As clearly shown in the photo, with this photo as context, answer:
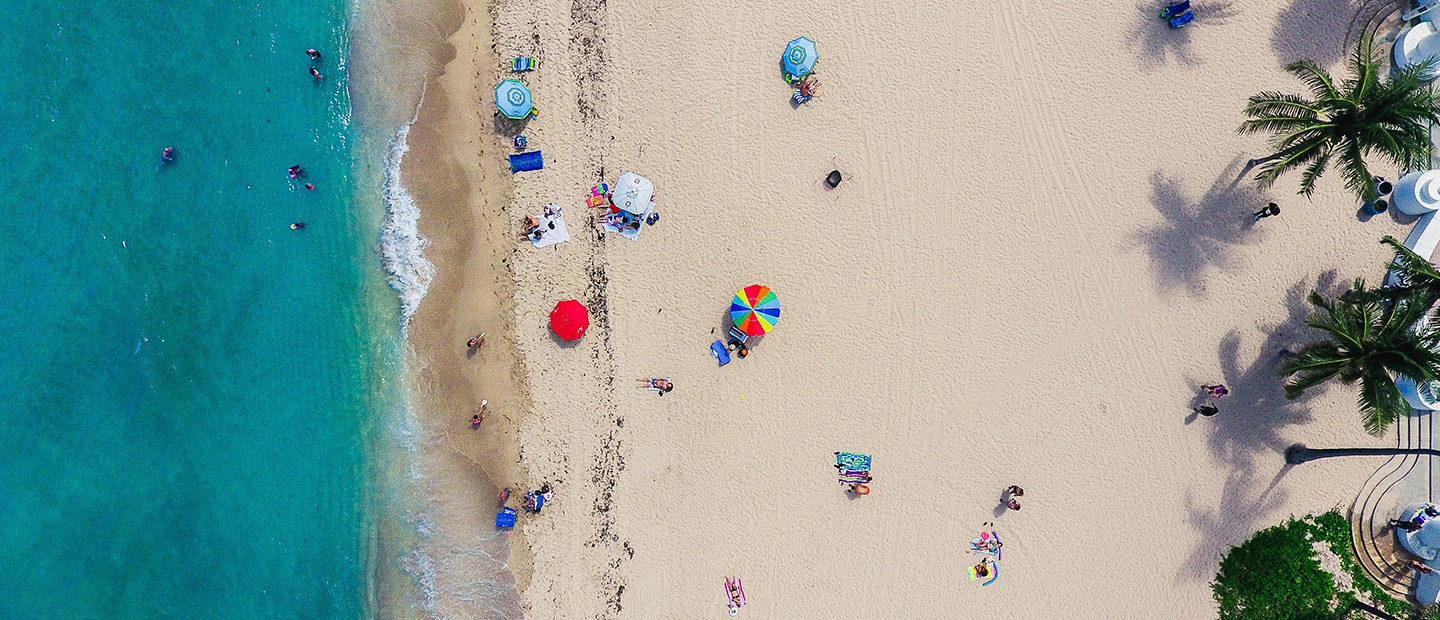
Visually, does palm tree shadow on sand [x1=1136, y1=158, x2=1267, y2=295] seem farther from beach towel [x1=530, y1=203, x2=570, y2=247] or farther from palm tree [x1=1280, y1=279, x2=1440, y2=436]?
beach towel [x1=530, y1=203, x2=570, y2=247]

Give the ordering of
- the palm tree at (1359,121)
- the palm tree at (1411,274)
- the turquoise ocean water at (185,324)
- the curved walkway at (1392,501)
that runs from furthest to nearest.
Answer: the curved walkway at (1392,501) → the turquoise ocean water at (185,324) → the palm tree at (1411,274) → the palm tree at (1359,121)

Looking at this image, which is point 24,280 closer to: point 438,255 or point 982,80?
point 438,255

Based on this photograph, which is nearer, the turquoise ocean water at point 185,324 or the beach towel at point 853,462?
the turquoise ocean water at point 185,324

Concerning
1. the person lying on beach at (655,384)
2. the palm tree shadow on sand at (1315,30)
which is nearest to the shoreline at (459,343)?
the person lying on beach at (655,384)

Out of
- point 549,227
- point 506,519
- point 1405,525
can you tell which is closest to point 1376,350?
point 1405,525

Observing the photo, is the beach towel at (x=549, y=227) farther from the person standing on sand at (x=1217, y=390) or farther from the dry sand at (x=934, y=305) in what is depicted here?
the person standing on sand at (x=1217, y=390)

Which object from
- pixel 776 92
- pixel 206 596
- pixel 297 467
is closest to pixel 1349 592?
pixel 776 92
